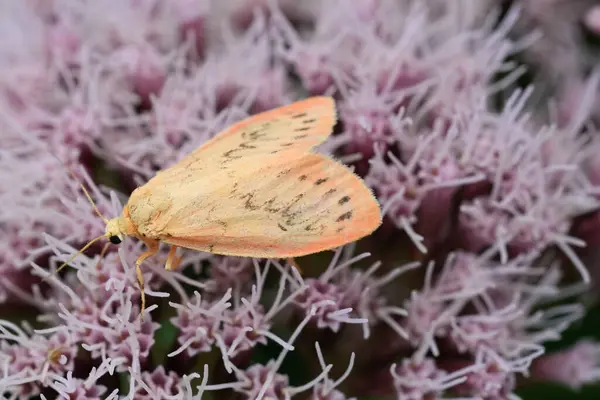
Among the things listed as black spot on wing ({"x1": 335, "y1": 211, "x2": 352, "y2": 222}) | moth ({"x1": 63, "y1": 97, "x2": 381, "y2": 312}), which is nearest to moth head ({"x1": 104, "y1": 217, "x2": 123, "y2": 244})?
moth ({"x1": 63, "y1": 97, "x2": 381, "y2": 312})

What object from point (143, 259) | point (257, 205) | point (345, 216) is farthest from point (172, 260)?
point (345, 216)

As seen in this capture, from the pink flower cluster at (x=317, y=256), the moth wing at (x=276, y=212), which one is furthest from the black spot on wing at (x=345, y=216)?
the pink flower cluster at (x=317, y=256)

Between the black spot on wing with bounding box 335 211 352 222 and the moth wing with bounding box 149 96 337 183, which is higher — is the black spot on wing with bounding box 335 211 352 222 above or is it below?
below

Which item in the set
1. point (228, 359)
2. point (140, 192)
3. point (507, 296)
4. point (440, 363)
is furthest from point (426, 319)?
point (140, 192)

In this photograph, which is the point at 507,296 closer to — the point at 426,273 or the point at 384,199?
the point at 426,273

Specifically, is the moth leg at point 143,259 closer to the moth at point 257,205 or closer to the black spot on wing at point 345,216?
the moth at point 257,205

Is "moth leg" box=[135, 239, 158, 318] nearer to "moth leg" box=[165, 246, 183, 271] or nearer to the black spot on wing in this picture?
"moth leg" box=[165, 246, 183, 271]

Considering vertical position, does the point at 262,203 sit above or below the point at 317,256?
above

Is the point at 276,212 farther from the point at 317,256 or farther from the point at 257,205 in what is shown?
the point at 317,256
